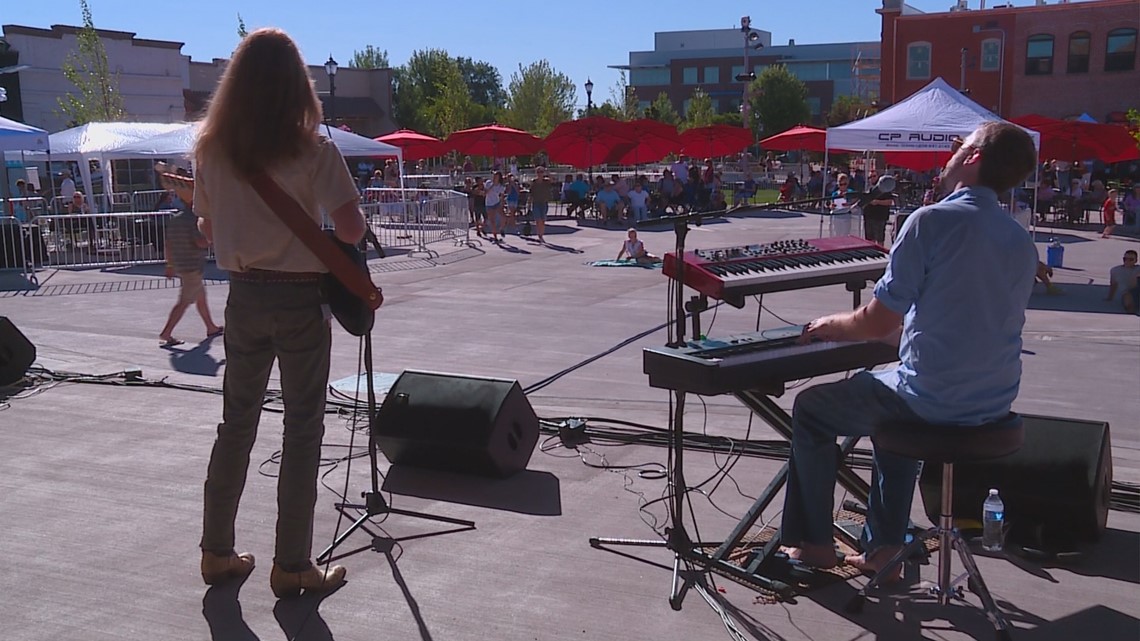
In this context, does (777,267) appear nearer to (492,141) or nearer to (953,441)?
(953,441)

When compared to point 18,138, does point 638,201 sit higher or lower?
lower

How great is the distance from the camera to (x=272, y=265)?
3879 mm

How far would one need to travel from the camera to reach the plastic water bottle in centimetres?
434

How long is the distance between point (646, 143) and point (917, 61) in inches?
1059

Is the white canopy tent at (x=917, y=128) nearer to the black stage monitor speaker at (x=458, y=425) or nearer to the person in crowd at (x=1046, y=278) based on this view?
the person in crowd at (x=1046, y=278)

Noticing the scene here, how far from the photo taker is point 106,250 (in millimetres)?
18328

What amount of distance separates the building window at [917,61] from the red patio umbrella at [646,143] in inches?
965

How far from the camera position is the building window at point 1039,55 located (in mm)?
47719

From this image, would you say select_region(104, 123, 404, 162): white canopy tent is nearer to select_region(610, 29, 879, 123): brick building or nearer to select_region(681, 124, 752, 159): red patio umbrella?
select_region(681, 124, 752, 159): red patio umbrella

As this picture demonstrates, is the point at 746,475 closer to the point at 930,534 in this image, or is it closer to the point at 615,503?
the point at 615,503

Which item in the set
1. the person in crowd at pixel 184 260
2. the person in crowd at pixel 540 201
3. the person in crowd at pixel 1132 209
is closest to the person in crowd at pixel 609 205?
the person in crowd at pixel 540 201

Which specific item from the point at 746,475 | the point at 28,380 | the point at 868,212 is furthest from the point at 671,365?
the point at 868,212

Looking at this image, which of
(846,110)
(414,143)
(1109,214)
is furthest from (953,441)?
(846,110)

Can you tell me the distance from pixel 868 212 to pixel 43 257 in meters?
13.5
